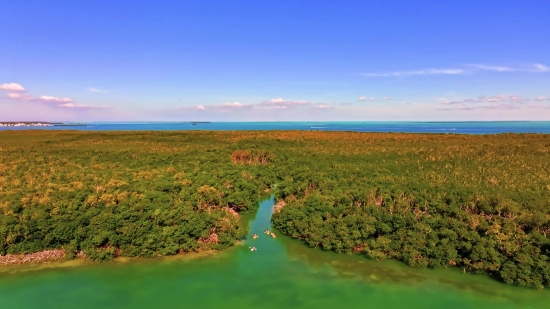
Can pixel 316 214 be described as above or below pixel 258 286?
above

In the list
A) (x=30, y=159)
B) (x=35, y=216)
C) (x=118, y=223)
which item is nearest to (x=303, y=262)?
(x=118, y=223)

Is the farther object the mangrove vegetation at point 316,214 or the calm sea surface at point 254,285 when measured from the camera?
the mangrove vegetation at point 316,214

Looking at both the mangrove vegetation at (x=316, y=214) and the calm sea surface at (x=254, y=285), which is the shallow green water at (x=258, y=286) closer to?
the calm sea surface at (x=254, y=285)

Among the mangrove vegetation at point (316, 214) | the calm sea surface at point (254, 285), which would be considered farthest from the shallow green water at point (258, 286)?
the mangrove vegetation at point (316, 214)

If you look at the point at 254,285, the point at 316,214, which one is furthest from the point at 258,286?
the point at 316,214

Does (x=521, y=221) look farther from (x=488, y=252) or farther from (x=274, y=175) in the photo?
(x=274, y=175)

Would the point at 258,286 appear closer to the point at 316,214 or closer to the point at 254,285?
the point at 254,285

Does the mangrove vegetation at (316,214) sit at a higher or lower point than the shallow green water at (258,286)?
higher

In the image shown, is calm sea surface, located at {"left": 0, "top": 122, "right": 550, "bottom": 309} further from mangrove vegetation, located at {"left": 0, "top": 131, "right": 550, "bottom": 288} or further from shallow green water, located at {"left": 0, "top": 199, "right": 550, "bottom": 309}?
mangrove vegetation, located at {"left": 0, "top": 131, "right": 550, "bottom": 288}

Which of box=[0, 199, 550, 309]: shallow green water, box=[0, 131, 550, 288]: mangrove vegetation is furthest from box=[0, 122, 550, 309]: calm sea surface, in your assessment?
box=[0, 131, 550, 288]: mangrove vegetation
